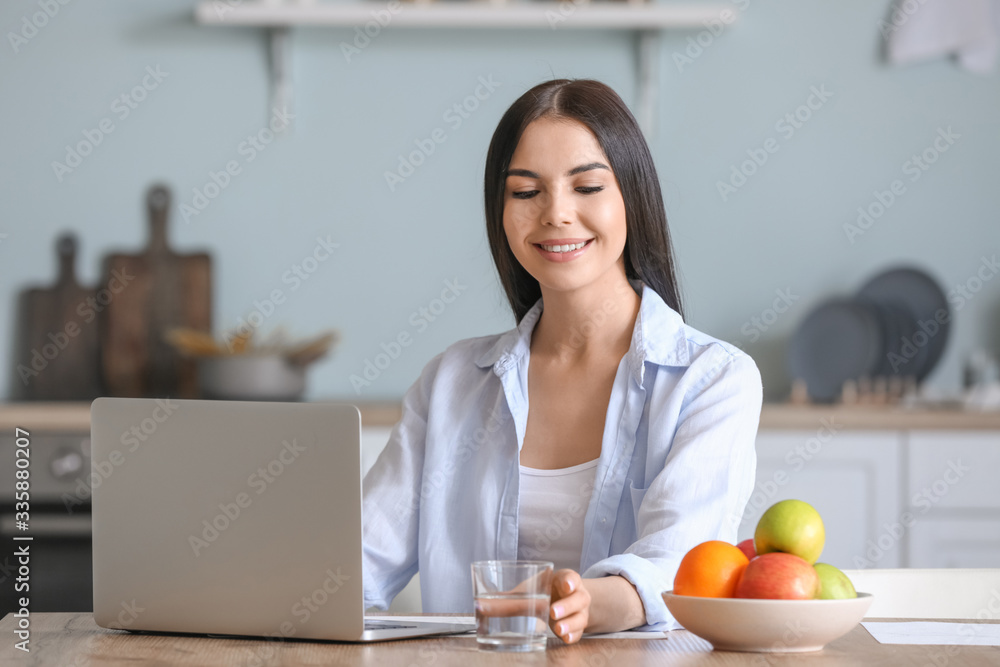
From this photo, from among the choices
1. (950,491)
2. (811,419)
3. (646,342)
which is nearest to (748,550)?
(646,342)

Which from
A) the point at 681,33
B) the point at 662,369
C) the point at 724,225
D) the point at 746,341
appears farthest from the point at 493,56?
the point at 662,369

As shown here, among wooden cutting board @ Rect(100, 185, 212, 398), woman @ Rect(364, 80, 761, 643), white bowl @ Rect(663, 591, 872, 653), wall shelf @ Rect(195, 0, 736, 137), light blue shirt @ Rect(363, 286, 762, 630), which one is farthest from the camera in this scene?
wooden cutting board @ Rect(100, 185, 212, 398)

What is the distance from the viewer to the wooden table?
0.88m

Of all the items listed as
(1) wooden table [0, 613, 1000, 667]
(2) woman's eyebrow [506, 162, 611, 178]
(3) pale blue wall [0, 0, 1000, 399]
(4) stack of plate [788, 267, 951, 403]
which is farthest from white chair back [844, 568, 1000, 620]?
(3) pale blue wall [0, 0, 1000, 399]

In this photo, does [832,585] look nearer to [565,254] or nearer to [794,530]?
[794,530]

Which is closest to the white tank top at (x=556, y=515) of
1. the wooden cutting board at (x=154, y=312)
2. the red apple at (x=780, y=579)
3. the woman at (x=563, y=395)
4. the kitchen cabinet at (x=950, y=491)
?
the woman at (x=563, y=395)

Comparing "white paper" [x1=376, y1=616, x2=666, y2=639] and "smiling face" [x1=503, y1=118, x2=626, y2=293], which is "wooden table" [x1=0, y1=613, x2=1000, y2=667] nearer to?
"white paper" [x1=376, y1=616, x2=666, y2=639]

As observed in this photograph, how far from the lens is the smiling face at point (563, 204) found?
4.68 ft

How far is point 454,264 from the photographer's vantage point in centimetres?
288

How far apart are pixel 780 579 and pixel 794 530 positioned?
49 mm

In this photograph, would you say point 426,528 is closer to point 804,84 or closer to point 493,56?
point 493,56

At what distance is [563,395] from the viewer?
1.49 m

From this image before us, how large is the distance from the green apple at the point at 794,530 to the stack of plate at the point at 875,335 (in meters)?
1.89

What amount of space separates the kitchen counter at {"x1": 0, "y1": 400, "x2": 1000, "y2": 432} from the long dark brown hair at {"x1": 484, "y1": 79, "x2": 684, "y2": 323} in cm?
93
